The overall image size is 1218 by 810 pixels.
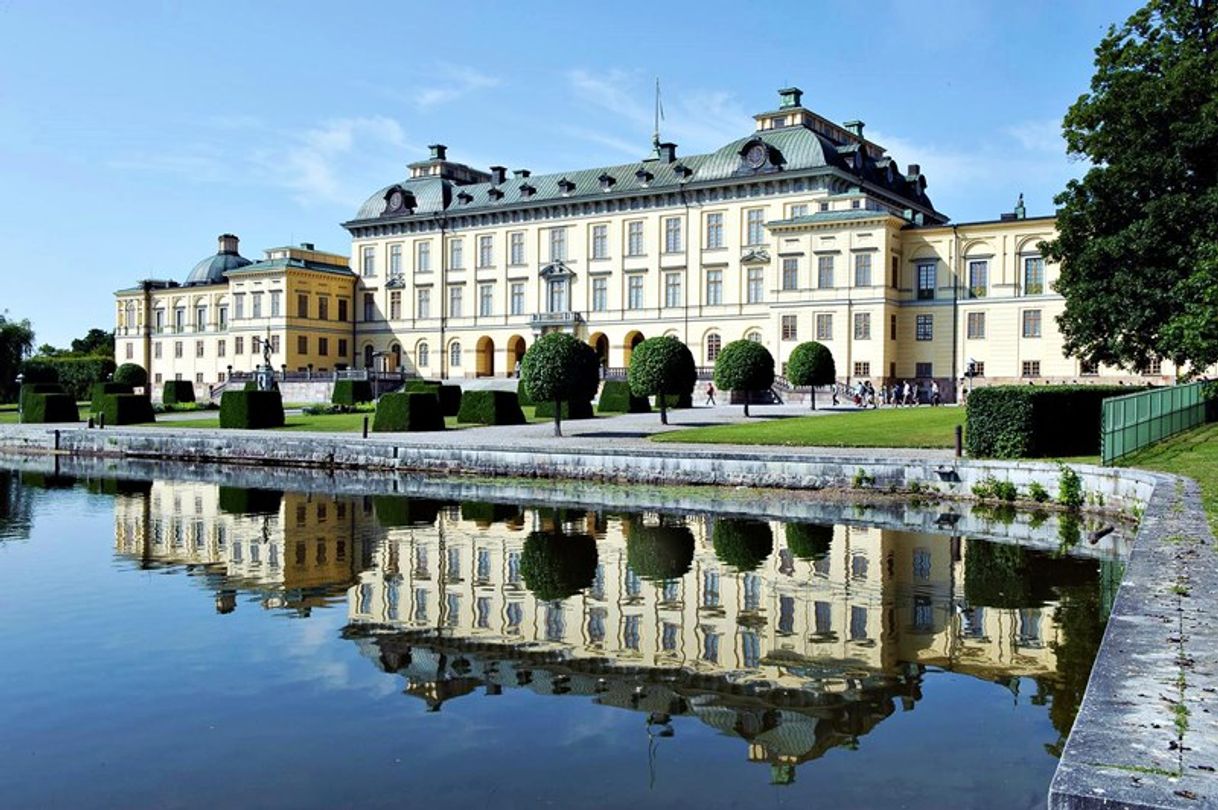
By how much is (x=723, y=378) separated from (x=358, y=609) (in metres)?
26.1

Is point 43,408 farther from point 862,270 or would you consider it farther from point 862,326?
point 862,270

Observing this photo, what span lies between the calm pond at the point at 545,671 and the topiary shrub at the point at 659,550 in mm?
89

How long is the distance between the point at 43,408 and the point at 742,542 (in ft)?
116

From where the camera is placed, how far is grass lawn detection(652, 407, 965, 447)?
26.6 metres

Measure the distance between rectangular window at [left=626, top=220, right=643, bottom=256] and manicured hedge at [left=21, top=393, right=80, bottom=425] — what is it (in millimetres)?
30194

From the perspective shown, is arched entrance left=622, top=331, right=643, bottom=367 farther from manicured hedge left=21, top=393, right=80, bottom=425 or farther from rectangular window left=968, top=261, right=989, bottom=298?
manicured hedge left=21, top=393, right=80, bottom=425

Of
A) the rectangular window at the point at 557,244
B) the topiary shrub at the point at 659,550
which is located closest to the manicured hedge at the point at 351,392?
the rectangular window at the point at 557,244

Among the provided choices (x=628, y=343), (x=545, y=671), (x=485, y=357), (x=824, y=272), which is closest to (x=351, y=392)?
(x=628, y=343)

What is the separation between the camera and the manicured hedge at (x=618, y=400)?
137 feet

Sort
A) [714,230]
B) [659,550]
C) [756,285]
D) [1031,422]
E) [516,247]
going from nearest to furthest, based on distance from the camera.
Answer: [659,550] → [1031,422] → [756,285] → [714,230] → [516,247]

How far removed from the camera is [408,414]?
34688 mm

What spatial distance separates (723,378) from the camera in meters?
37.0

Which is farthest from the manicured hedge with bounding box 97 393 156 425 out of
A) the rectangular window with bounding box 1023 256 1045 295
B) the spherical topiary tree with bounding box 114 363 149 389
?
the rectangular window with bounding box 1023 256 1045 295

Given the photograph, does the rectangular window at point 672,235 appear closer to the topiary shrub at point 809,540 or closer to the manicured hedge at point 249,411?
the manicured hedge at point 249,411
